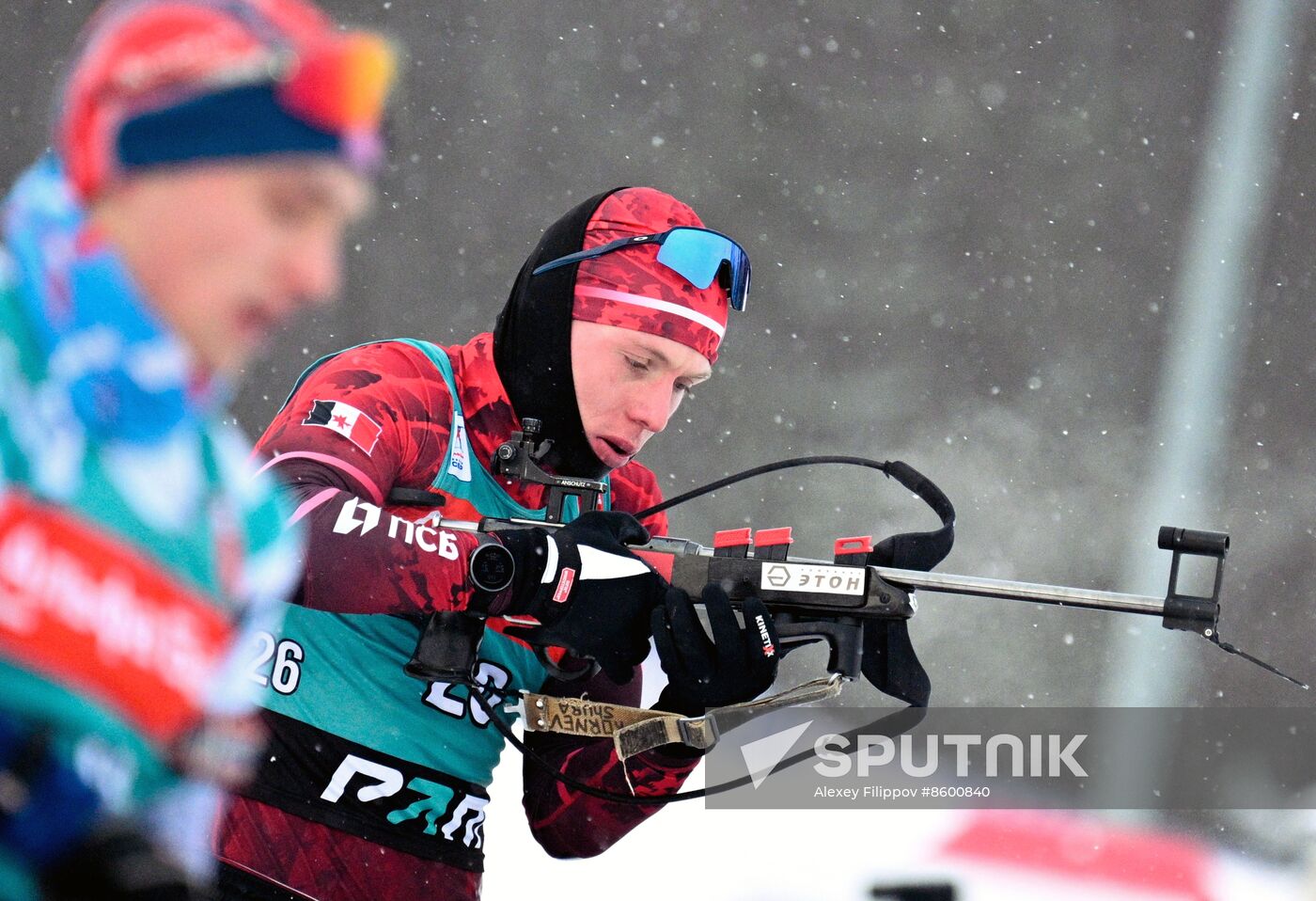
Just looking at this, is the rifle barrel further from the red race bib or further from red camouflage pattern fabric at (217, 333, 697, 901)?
the red race bib

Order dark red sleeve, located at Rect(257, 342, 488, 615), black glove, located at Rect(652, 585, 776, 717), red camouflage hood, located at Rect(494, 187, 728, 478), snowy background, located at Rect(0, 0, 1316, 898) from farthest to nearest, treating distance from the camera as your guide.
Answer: snowy background, located at Rect(0, 0, 1316, 898) < red camouflage hood, located at Rect(494, 187, 728, 478) < black glove, located at Rect(652, 585, 776, 717) < dark red sleeve, located at Rect(257, 342, 488, 615)

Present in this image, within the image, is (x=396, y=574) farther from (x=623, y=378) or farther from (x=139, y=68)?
(x=139, y=68)

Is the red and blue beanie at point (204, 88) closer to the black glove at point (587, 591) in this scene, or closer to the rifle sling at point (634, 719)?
the black glove at point (587, 591)

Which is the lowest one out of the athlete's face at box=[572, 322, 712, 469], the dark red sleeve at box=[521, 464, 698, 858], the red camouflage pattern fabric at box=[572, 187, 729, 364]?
the dark red sleeve at box=[521, 464, 698, 858]

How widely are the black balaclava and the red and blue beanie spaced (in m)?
1.39

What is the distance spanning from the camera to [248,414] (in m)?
4.69

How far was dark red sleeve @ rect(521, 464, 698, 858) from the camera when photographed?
2.19 m

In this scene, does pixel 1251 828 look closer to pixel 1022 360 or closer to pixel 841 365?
pixel 1022 360

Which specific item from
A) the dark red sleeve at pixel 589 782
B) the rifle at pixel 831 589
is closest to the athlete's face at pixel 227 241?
the rifle at pixel 831 589

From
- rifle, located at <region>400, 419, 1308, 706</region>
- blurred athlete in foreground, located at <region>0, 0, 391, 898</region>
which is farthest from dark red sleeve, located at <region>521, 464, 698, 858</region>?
blurred athlete in foreground, located at <region>0, 0, 391, 898</region>

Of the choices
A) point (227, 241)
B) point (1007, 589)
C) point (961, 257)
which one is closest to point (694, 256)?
point (1007, 589)

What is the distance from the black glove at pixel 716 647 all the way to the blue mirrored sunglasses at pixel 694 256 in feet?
1.88

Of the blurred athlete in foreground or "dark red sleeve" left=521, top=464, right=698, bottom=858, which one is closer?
the blurred athlete in foreground

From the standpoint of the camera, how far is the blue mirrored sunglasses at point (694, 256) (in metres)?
2.20
